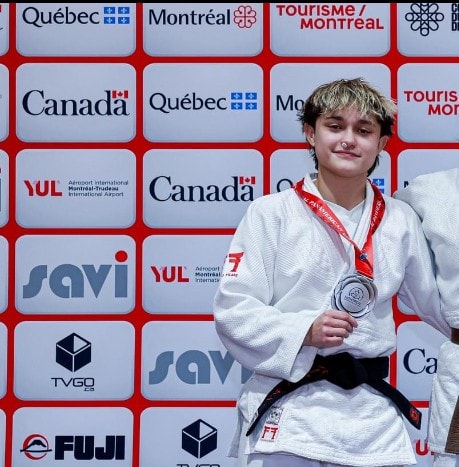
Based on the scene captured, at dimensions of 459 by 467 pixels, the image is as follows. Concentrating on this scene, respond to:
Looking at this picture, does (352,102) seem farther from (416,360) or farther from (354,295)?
(416,360)

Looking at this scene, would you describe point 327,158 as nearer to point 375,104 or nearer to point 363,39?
point 375,104

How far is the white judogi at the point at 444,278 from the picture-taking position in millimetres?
2197

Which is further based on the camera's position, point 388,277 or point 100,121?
point 100,121

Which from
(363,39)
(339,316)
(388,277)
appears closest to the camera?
(339,316)

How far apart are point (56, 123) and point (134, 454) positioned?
47.9 inches

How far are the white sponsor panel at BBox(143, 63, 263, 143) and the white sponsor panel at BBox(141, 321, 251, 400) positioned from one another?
0.68m

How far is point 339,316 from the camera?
198 centimetres

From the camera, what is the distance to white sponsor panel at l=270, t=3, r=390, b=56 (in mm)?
3146

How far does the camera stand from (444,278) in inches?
88.8

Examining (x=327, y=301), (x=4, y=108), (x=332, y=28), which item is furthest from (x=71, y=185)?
(x=327, y=301)

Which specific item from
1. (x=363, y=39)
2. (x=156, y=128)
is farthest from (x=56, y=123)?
(x=363, y=39)

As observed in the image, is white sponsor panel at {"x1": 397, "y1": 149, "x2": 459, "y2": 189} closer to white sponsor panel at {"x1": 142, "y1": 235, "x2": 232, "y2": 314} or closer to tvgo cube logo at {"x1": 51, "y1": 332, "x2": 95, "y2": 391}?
white sponsor panel at {"x1": 142, "y1": 235, "x2": 232, "y2": 314}

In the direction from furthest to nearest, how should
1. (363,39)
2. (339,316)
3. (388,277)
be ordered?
(363,39)
(388,277)
(339,316)

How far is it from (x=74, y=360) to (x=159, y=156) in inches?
31.0
